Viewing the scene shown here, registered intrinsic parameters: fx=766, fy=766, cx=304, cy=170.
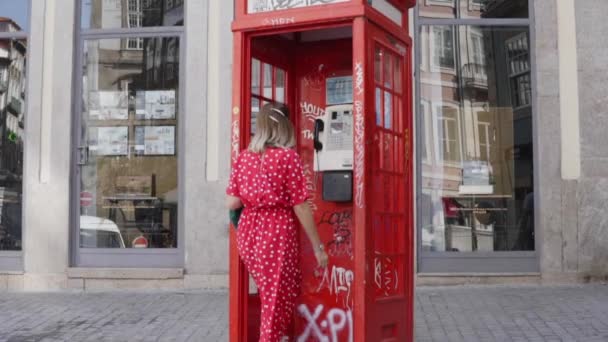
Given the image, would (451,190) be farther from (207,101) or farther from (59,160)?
(59,160)

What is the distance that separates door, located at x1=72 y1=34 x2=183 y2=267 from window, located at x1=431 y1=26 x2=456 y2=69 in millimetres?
3174

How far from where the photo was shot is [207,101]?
368 inches

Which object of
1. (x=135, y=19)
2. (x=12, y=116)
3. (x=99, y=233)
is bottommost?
(x=99, y=233)

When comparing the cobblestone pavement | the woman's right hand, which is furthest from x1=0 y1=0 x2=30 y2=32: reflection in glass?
the woman's right hand

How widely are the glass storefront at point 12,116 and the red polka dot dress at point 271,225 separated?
5838 millimetres

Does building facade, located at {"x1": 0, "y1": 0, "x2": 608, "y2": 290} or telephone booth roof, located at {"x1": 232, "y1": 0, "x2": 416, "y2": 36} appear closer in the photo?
telephone booth roof, located at {"x1": 232, "y1": 0, "x2": 416, "y2": 36}

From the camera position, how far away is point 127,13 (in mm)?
9891

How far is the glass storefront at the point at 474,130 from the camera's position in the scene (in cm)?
920

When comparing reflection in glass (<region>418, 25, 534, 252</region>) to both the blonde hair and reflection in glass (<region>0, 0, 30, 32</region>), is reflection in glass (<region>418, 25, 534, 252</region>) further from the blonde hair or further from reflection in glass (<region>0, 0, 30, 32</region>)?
reflection in glass (<region>0, 0, 30, 32</region>)

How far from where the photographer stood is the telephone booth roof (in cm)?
483

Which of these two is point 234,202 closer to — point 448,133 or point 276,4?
point 276,4

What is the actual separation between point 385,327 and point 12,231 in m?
6.18

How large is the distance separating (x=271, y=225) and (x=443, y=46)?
5.43 m

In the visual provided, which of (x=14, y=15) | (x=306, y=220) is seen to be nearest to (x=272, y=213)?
(x=306, y=220)
